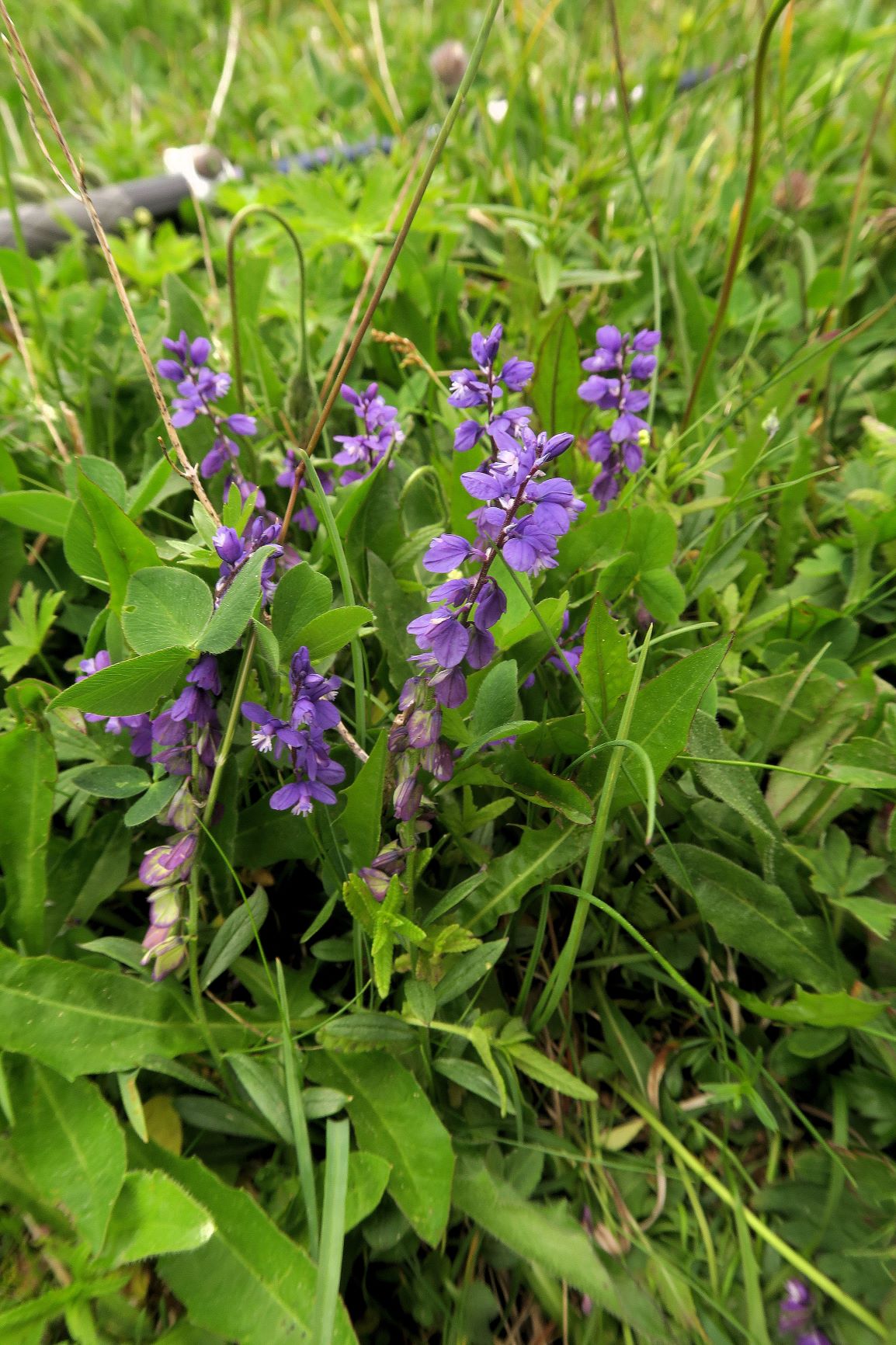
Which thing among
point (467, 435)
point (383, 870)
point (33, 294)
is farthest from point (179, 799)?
point (33, 294)

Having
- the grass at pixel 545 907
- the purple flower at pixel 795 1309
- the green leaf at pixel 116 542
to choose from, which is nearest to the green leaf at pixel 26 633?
the grass at pixel 545 907

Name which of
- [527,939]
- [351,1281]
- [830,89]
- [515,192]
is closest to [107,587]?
[527,939]

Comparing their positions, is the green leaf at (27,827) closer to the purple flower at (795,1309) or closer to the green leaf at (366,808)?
the green leaf at (366,808)

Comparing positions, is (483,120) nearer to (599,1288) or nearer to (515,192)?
(515,192)

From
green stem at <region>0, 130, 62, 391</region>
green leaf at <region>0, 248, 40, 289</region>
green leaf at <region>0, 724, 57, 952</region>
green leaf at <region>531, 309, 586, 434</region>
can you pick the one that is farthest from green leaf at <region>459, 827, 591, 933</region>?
green leaf at <region>0, 248, 40, 289</region>

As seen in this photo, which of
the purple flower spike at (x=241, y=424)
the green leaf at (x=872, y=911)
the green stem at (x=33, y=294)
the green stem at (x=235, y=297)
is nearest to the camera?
the green leaf at (x=872, y=911)

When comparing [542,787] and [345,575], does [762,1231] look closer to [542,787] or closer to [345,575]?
[542,787]

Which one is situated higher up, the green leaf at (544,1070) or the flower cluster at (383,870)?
the flower cluster at (383,870)
